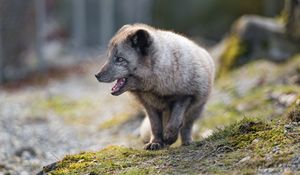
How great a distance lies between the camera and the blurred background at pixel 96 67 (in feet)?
28.9

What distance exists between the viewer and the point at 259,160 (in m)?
4.84

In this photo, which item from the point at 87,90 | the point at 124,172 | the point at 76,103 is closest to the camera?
the point at 124,172

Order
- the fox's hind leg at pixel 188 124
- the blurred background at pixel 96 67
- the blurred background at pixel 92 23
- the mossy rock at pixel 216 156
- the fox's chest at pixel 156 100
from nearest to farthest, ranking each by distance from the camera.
A: the mossy rock at pixel 216 156 < the fox's chest at pixel 156 100 < the fox's hind leg at pixel 188 124 < the blurred background at pixel 96 67 < the blurred background at pixel 92 23

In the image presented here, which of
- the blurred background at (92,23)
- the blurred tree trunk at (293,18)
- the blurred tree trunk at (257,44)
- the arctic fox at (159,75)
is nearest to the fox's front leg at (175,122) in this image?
the arctic fox at (159,75)

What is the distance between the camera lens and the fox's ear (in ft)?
20.2

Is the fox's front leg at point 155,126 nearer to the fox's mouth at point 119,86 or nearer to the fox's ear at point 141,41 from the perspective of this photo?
the fox's mouth at point 119,86

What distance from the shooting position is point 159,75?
6340 mm

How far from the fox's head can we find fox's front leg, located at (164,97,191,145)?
440mm

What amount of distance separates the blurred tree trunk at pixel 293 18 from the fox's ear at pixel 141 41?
14.8ft

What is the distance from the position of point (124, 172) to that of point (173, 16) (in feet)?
50.4

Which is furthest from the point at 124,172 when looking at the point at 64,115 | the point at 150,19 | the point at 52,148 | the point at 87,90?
the point at 150,19

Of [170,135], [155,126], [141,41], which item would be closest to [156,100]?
[155,126]

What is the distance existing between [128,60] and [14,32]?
9983 mm

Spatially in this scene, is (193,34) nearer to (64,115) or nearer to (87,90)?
(87,90)
